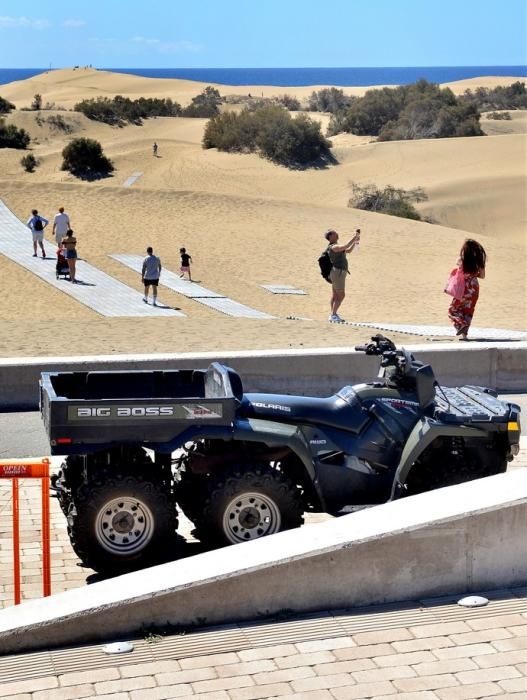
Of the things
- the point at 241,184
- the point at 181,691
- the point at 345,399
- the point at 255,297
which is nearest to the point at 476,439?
the point at 345,399

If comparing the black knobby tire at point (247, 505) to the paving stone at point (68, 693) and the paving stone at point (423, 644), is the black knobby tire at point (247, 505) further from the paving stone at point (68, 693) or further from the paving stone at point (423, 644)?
the paving stone at point (68, 693)

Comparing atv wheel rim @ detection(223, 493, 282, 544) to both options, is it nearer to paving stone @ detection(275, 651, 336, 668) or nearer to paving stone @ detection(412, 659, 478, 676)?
paving stone @ detection(275, 651, 336, 668)

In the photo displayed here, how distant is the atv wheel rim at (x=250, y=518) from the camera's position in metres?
7.39

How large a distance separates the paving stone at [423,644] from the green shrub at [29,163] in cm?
4972

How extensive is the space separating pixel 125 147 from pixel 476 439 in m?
53.2

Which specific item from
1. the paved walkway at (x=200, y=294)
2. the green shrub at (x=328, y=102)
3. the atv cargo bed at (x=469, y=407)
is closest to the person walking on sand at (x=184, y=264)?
the paved walkway at (x=200, y=294)

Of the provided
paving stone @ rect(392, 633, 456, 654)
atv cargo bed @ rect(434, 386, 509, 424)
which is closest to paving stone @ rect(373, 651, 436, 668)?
paving stone @ rect(392, 633, 456, 654)

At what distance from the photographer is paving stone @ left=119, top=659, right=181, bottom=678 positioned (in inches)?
222

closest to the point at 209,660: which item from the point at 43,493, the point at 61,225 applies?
the point at 43,493

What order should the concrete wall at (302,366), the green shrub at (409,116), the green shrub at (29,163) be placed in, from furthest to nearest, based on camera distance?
the green shrub at (409,116) < the green shrub at (29,163) < the concrete wall at (302,366)

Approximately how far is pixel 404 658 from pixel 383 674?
0.21 meters

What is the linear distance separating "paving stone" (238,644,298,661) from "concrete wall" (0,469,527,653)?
1.15 feet

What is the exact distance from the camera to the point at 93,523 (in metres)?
7.23

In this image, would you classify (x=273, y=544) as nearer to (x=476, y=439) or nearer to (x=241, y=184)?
(x=476, y=439)
